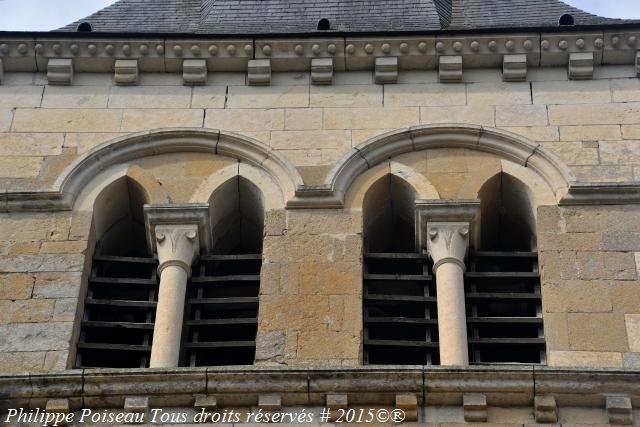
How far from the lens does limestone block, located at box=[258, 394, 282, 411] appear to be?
14.4m

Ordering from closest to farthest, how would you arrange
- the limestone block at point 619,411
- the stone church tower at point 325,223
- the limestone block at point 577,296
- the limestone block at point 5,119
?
the limestone block at point 619,411 → the stone church tower at point 325,223 → the limestone block at point 577,296 → the limestone block at point 5,119

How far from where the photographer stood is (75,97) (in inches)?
712

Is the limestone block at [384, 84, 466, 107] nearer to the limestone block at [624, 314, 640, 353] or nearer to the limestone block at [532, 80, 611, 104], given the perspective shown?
the limestone block at [532, 80, 611, 104]

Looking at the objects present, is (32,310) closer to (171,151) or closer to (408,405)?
(171,151)

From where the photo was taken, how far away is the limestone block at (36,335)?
15.4 meters

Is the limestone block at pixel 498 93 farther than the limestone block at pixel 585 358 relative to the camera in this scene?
Yes

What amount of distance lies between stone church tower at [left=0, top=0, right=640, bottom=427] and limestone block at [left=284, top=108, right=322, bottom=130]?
0.02 metres

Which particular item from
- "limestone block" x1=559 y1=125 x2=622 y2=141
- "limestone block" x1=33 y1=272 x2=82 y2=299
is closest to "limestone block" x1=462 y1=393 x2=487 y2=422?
"limestone block" x1=33 y1=272 x2=82 y2=299

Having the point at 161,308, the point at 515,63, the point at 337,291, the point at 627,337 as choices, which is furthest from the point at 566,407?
the point at 515,63

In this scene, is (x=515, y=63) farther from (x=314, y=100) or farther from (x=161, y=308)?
(x=161, y=308)

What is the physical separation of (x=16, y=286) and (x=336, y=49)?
403 cm

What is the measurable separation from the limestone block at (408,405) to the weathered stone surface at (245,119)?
392 centimetres

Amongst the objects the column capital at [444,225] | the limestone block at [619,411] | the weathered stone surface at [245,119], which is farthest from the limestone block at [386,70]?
the limestone block at [619,411]

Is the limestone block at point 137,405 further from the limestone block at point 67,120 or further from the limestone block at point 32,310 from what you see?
the limestone block at point 67,120
